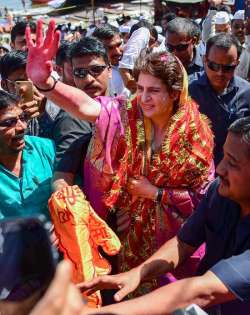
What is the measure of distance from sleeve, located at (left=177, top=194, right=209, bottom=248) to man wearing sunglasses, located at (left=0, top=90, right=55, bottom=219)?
73 centimetres

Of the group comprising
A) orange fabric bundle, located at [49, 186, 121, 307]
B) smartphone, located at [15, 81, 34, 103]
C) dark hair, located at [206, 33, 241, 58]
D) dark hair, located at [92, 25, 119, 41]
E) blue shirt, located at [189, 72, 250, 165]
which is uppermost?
dark hair, located at [206, 33, 241, 58]

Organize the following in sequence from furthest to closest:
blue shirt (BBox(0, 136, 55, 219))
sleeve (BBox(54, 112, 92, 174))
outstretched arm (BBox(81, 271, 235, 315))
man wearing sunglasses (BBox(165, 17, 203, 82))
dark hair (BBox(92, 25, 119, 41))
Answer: dark hair (BBox(92, 25, 119, 41)), man wearing sunglasses (BBox(165, 17, 203, 82)), sleeve (BBox(54, 112, 92, 174)), blue shirt (BBox(0, 136, 55, 219)), outstretched arm (BBox(81, 271, 235, 315))

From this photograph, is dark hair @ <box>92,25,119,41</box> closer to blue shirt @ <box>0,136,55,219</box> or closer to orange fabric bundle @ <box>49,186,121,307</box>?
blue shirt @ <box>0,136,55,219</box>

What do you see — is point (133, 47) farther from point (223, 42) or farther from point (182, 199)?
point (182, 199)

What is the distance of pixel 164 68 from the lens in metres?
→ 2.32

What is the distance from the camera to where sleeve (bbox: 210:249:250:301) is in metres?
1.67

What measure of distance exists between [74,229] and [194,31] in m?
2.58

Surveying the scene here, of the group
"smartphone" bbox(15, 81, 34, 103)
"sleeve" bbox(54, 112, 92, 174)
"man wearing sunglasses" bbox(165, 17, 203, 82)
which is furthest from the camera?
"man wearing sunglasses" bbox(165, 17, 203, 82)

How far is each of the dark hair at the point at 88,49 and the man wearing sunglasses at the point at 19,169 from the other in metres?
0.65

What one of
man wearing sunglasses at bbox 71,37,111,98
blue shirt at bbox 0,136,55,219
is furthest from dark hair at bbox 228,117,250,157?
man wearing sunglasses at bbox 71,37,111,98

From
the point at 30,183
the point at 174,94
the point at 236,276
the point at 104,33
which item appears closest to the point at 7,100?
the point at 30,183

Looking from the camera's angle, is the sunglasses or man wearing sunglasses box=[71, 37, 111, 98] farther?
the sunglasses

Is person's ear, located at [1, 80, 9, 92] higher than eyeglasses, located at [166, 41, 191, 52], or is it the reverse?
eyeglasses, located at [166, 41, 191, 52]

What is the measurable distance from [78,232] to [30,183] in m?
0.41
